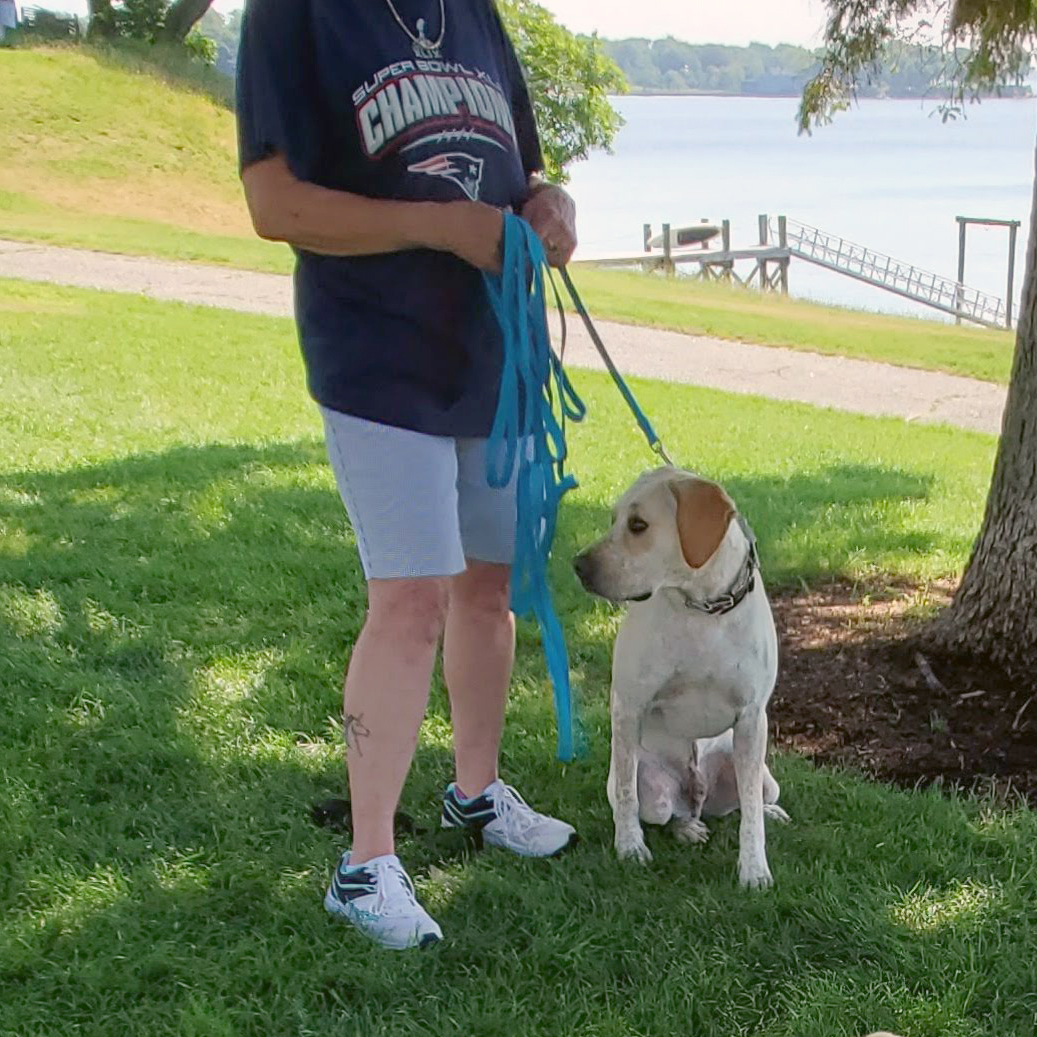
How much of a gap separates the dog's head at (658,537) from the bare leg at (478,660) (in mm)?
230

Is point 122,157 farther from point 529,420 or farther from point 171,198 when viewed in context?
point 529,420

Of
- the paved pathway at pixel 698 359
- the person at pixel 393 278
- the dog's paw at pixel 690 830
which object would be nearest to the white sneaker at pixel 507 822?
the dog's paw at pixel 690 830

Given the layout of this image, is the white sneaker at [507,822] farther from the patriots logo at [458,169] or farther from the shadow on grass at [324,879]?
the patriots logo at [458,169]

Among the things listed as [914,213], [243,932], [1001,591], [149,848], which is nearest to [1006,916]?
[1001,591]

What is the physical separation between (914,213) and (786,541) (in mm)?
45445

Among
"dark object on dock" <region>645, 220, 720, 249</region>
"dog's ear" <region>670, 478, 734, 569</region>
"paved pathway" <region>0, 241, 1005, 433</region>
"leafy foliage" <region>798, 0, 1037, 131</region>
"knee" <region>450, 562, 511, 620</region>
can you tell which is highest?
"leafy foliage" <region>798, 0, 1037, 131</region>

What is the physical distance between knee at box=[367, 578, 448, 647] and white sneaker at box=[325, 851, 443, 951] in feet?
1.62

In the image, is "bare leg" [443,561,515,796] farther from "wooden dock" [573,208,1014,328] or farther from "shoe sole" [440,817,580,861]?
"wooden dock" [573,208,1014,328]

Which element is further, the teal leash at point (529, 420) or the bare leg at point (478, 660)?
the bare leg at point (478, 660)

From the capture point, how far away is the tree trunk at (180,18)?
30641 millimetres

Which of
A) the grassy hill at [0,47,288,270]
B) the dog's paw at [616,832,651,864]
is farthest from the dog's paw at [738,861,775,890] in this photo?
the grassy hill at [0,47,288,270]

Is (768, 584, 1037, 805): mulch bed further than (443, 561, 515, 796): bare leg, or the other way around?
(768, 584, 1037, 805): mulch bed

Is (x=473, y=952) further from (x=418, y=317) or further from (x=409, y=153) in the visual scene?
Answer: (x=409, y=153)

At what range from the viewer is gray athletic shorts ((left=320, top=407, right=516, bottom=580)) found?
101 inches
